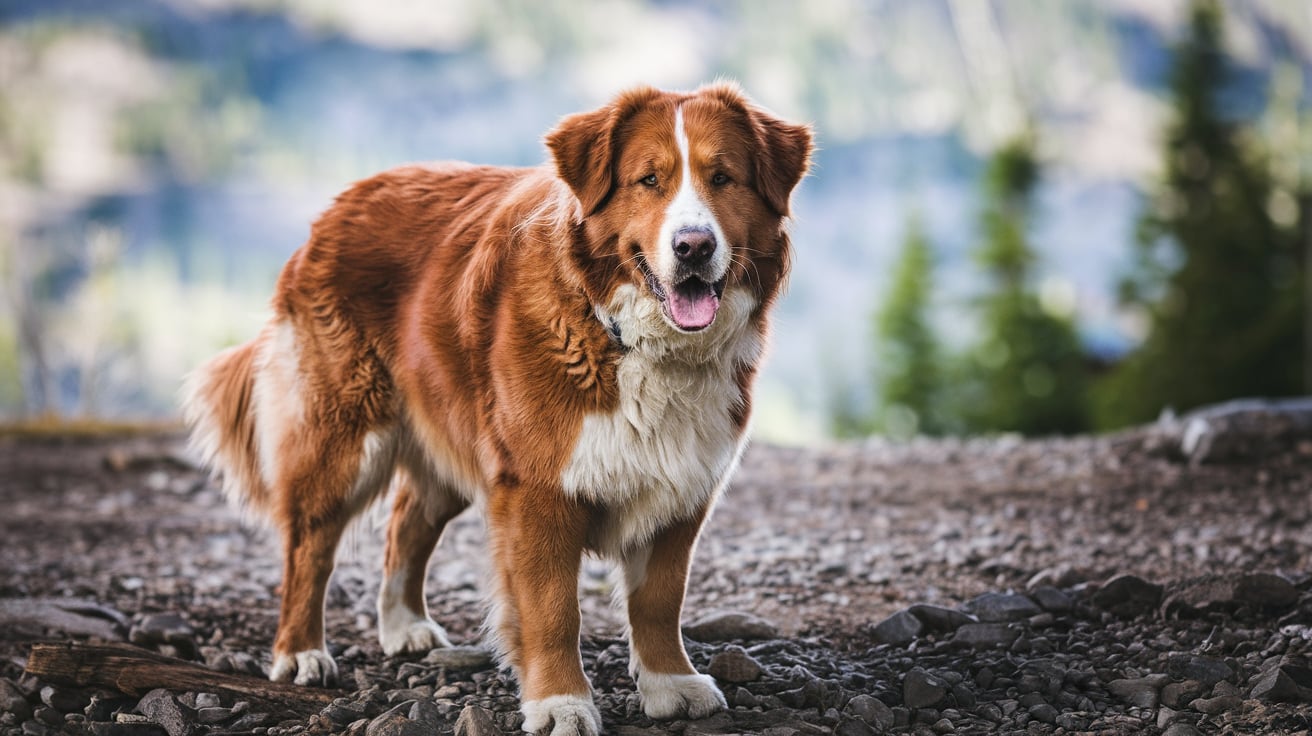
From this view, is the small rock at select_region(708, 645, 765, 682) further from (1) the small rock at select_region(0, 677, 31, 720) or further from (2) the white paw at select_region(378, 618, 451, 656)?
(1) the small rock at select_region(0, 677, 31, 720)

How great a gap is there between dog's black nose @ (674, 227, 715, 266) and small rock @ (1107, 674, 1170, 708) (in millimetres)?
2641

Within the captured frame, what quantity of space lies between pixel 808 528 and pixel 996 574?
170cm

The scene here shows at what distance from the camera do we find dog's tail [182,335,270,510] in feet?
20.0

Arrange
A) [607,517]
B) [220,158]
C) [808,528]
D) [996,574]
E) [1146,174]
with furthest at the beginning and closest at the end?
[220,158] < [1146,174] < [808,528] < [996,574] < [607,517]

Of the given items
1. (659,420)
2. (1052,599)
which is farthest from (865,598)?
(659,420)

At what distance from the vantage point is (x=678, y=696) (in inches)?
193

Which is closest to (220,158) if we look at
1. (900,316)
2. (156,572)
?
(900,316)

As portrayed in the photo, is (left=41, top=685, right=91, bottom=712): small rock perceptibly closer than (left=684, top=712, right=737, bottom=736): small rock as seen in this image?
No

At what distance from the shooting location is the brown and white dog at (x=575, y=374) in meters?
4.61

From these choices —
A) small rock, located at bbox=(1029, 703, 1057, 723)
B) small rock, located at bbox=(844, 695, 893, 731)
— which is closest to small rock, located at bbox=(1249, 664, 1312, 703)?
small rock, located at bbox=(1029, 703, 1057, 723)

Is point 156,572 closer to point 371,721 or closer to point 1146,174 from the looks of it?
point 371,721

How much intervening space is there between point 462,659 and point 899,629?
217cm

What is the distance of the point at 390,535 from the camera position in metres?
6.19

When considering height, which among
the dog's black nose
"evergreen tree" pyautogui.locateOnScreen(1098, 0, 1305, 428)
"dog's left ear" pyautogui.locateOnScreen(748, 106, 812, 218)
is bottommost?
"evergreen tree" pyautogui.locateOnScreen(1098, 0, 1305, 428)
